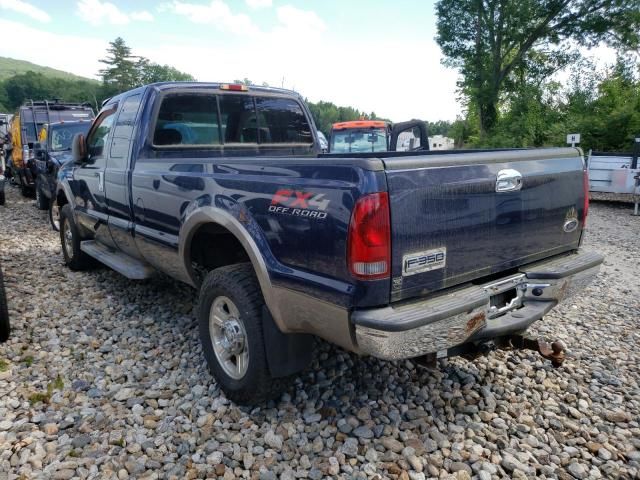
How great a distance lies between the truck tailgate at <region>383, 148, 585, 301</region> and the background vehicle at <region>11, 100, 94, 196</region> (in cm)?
1201

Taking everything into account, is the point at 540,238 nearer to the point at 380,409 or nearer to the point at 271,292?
the point at 380,409

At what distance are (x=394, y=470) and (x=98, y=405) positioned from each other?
1.86 meters

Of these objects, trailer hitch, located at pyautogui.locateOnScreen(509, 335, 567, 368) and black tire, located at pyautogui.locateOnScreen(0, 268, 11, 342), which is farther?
black tire, located at pyautogui.locateOnScreen(0, 268, 11, 342)

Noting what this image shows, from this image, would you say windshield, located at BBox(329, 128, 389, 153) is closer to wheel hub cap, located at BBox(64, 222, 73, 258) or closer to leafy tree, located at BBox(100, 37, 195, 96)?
wheel hub cap, located at BBox(64, 222, 73, 258)

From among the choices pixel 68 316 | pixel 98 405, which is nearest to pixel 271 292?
pixel 98 405

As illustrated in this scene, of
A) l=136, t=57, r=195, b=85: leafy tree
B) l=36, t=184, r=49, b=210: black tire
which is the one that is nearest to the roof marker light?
l=36, t=184, r=49, b=210: black tire

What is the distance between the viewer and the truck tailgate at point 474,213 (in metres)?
2.12

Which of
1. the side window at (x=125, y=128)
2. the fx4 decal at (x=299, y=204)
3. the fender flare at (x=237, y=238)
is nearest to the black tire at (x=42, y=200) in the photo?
the side window at (x=125, y=128)

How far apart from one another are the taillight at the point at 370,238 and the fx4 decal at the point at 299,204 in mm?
183

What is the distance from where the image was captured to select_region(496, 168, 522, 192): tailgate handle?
8.08 feet

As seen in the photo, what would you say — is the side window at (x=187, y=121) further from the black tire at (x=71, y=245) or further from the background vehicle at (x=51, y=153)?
the background vehicle at (x=51, y=153)

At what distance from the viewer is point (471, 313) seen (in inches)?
88.9

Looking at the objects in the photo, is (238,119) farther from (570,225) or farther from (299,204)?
(570,225)

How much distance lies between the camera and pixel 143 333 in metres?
3.96
